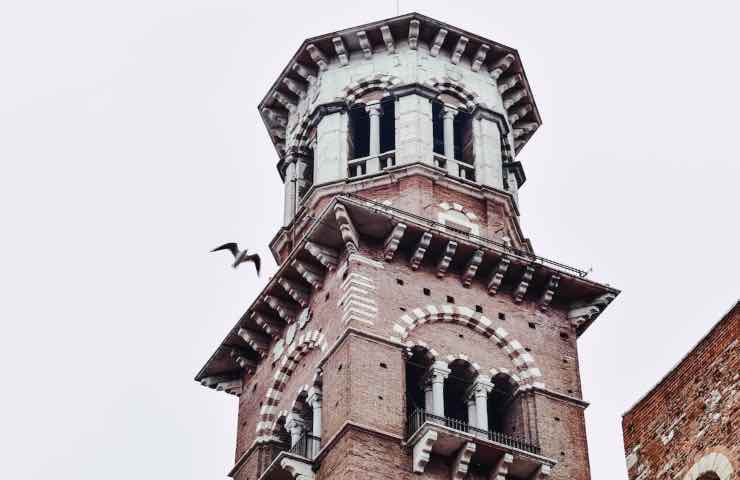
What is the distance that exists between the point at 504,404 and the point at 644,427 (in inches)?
606

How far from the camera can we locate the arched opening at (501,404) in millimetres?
39938

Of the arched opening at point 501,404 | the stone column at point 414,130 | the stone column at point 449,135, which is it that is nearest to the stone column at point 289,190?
the stone column at point 414,130

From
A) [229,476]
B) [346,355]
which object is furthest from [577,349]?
[229,476]

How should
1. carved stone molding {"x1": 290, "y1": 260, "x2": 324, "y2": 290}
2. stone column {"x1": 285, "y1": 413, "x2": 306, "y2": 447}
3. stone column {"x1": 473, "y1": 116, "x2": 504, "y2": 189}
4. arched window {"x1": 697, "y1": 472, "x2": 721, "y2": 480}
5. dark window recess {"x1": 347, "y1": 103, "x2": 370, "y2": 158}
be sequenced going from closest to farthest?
1. arched window {"x1": 697, "y1": 472, "x2": 721, "y2": 480}
2. stone column {"x1": 285, "y1": 413, "x2": 306, "y2": 447}
3. carved stone molding {"x1": 290, "y1": 260, "x2": 324, "y2": 290}
4. stone column {"x1": 473, "y1": 116, "x2": 504, "y2": 189}
5. dark window recess {"x1": 347, "y1": 103, "x2": 370, "y2": 158}

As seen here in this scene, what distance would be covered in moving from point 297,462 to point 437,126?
46.5 ft

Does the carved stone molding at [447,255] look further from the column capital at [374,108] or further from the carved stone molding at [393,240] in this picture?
the column capital at [374,108]

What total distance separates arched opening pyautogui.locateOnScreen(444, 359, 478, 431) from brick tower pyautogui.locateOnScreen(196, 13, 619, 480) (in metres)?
0.05

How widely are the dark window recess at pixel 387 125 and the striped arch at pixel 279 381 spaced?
7985 millimetres

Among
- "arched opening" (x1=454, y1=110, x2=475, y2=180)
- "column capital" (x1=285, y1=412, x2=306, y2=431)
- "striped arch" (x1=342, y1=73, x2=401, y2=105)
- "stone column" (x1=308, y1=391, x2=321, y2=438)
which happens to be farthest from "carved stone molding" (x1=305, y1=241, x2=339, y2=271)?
"striped arch" (x1=342, y1=73, x2=401, y2=105)

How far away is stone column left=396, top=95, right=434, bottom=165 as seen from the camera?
45000 millimetres

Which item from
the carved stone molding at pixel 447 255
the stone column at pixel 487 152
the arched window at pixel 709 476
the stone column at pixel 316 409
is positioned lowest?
the arched window at pixel 709 476

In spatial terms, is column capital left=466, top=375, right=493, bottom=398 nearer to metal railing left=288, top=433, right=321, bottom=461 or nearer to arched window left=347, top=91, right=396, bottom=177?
metal railing left=288, top=433, right=321, bottom=461

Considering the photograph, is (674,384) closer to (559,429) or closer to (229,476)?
(559,429)

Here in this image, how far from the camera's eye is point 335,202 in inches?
1587
